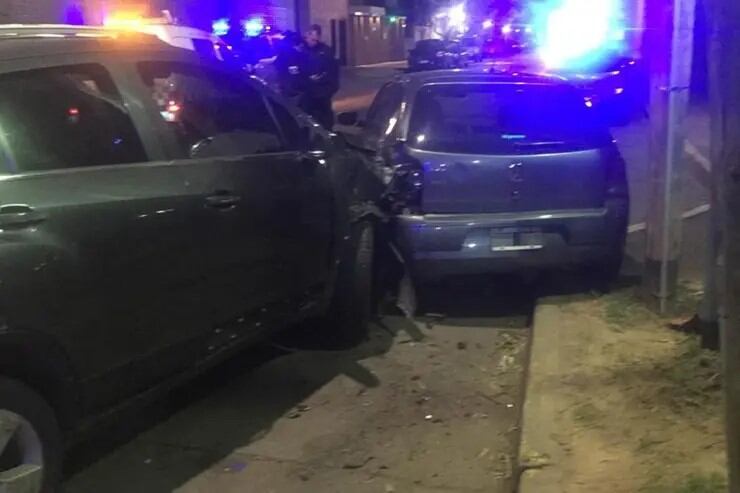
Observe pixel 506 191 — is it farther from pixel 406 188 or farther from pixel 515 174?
pixel 406 188

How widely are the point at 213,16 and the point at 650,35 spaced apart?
72.3 ft

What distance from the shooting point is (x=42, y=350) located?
3623mm

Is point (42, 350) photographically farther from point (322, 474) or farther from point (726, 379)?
point (726, 379)

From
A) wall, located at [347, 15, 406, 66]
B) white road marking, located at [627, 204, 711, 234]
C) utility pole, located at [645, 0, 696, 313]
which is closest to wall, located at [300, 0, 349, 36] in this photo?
wall, located at [347, 15, 406, 66]

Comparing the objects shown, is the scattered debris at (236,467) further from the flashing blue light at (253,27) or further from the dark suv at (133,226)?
the flashing blue light at (253,27)

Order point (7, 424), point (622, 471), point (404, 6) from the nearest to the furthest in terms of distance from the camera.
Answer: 1. point (7, 424)
2. point (622, 471)
3. point (404, 6)

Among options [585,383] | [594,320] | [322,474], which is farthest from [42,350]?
[594,320]

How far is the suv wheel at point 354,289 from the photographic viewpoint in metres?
5.95

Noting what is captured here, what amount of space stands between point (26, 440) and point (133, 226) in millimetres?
952

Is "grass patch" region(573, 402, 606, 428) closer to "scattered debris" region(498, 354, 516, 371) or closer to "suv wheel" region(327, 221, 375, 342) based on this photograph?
"scattered debris" region(498, 354, 516, 371)

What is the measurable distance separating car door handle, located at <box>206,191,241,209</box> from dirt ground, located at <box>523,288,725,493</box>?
180 cm

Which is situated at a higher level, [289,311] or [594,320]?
[289,311]

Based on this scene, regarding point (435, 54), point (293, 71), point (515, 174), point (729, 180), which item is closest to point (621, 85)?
point (293, 71)

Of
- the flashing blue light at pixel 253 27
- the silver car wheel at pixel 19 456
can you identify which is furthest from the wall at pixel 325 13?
the silver car wheel at pixel 19 456
